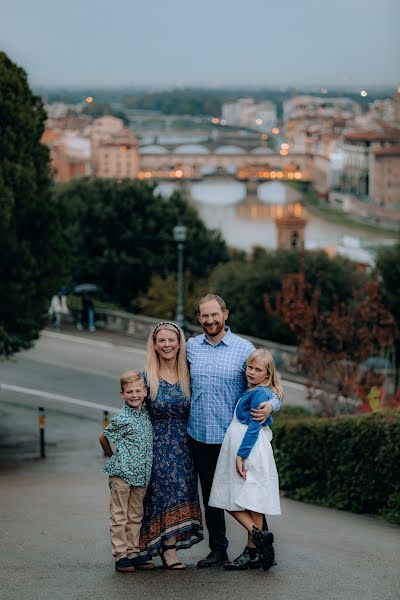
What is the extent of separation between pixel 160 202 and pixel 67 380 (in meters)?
17.0

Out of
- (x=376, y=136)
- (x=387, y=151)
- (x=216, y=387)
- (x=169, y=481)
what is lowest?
(x=387, y=151)

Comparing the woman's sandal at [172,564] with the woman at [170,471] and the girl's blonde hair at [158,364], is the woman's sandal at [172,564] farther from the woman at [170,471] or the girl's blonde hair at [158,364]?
the girl's blonde hair at [158,364]

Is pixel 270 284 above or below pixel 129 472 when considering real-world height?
below

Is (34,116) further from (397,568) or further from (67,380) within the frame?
(397,568)

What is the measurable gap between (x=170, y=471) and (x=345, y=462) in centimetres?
272

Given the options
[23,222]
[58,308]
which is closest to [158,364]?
[23,222]

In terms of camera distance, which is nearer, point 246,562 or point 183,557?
point 246,562

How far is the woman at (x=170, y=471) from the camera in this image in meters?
4.31

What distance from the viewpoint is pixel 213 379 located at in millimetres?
4309

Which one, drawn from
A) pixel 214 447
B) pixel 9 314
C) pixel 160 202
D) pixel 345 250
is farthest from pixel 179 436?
pixel 345 250

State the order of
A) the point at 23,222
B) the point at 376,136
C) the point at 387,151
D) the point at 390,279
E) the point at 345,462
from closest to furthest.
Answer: the point at 345,462 < the point at 23,222 < the point at 390,279 < the point at 387,151 < the point at 376,136

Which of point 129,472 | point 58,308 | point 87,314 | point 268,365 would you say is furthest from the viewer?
point 58,308

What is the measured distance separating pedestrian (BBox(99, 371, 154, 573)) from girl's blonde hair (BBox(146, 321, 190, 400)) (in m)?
0.04

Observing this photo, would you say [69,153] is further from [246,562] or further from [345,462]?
[246,562]
